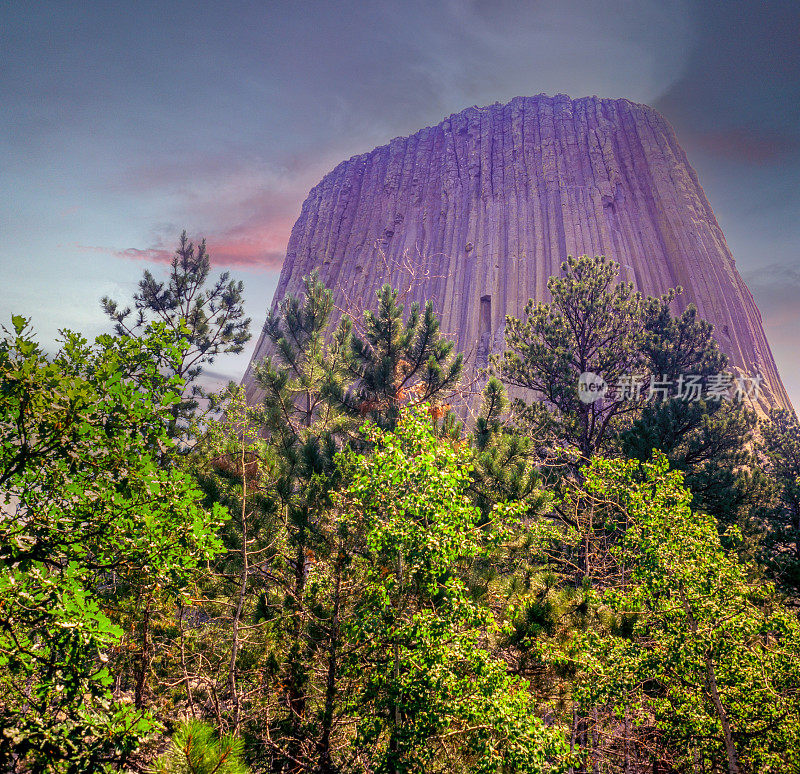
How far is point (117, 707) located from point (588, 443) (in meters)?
10.9

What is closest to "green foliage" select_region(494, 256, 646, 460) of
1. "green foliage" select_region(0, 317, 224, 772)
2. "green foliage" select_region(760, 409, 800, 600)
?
"green foliage" select_region(760, 409, 800, 600)

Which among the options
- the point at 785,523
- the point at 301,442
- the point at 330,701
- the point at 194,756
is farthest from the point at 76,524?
the point at 785,523

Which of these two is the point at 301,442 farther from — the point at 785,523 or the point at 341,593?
the point at 785,523

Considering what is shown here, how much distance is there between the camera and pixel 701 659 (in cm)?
482

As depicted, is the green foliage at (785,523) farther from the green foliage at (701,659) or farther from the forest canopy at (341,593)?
the green foliage at (701,659)

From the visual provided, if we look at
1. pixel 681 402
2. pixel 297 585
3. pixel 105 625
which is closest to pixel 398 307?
pixel 297 585

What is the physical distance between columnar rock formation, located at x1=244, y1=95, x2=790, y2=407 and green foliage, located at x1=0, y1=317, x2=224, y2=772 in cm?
3306

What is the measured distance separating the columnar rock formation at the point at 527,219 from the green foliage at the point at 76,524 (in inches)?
1301

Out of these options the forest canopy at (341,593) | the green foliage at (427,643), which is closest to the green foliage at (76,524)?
the forest canopy at (341,593)

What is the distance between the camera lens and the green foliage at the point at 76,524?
206 cm

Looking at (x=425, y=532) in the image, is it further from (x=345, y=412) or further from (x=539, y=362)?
(x=539, y=362)

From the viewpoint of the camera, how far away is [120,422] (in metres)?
2.64

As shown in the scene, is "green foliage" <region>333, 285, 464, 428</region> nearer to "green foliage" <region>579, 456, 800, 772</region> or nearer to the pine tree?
the pine tree

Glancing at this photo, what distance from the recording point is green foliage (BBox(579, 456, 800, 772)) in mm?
4645
